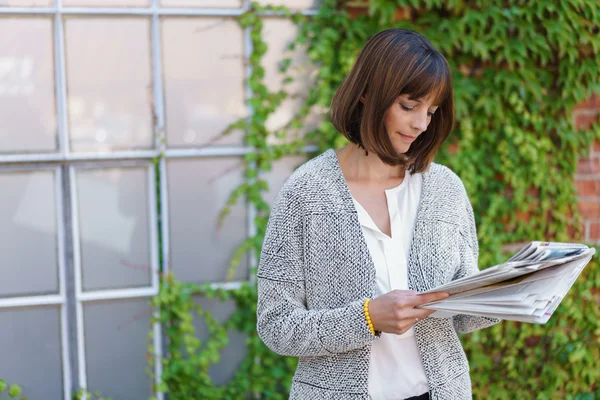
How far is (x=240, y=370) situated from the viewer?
305 centimetres

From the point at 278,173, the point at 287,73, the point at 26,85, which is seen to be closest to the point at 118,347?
the point at 278,173

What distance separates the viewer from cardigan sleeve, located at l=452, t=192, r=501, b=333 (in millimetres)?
1757

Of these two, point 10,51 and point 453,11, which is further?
point 453,11

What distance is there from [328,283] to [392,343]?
204mm

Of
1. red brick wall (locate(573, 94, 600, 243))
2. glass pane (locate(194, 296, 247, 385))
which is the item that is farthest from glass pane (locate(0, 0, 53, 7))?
red brick wall (locate(573, 94, 600, 243))

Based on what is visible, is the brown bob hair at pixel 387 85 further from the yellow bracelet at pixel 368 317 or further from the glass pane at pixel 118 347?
the glass pane at pixel 118 347

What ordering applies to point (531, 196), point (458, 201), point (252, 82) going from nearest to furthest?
1. point (458, 201)
2. point (252, 82)
3. point (531, 196)

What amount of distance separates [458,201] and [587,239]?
169cm

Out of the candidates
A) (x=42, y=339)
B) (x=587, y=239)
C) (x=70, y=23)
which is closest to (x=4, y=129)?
(x=70, y=23)

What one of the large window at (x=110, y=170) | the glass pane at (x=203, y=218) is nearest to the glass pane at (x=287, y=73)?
the large window at (x=110, y=170)

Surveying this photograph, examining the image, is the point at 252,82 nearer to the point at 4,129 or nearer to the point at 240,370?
the point at 4,129

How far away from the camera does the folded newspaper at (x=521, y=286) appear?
1.38 m

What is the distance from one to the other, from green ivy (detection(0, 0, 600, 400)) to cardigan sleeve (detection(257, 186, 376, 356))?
1.29 m

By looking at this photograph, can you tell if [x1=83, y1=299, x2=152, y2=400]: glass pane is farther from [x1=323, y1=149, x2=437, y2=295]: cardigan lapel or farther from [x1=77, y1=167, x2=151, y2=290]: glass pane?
[x1=323, y1=149, x2=437, y2=295]: cardigan lapel
